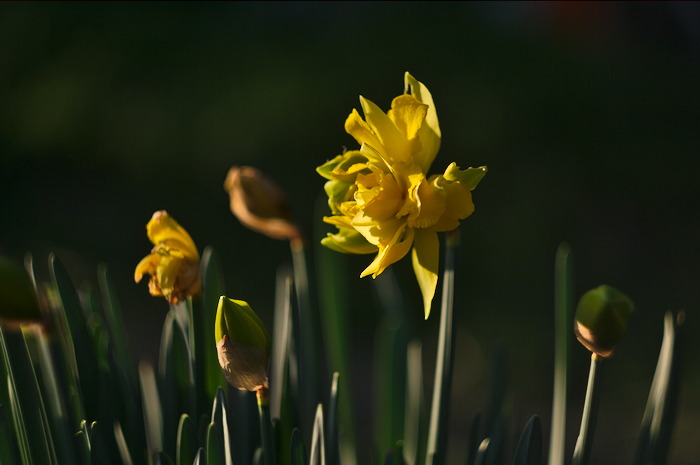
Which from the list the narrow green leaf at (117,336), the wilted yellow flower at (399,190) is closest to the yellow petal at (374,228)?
the wilted yellow flower at (399,190)

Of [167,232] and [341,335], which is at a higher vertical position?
[167,232]

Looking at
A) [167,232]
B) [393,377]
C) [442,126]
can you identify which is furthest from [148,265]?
[442,126]

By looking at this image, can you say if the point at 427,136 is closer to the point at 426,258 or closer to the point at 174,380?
the point at 426,258

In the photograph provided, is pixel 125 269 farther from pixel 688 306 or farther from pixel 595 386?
pixel 595 386

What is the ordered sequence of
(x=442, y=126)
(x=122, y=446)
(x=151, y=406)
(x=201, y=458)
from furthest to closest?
(x=442, y=126)
(x=151, y=406)
(x=122, y=446)
(x=201, y=458)

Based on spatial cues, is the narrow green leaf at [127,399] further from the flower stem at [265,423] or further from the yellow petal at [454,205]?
the yellow petal at [454,205]

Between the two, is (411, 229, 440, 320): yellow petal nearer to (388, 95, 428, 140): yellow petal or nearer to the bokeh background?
(388, 95, 428, 140): yellow petal

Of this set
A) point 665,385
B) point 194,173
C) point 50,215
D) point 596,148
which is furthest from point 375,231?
point 50,215
